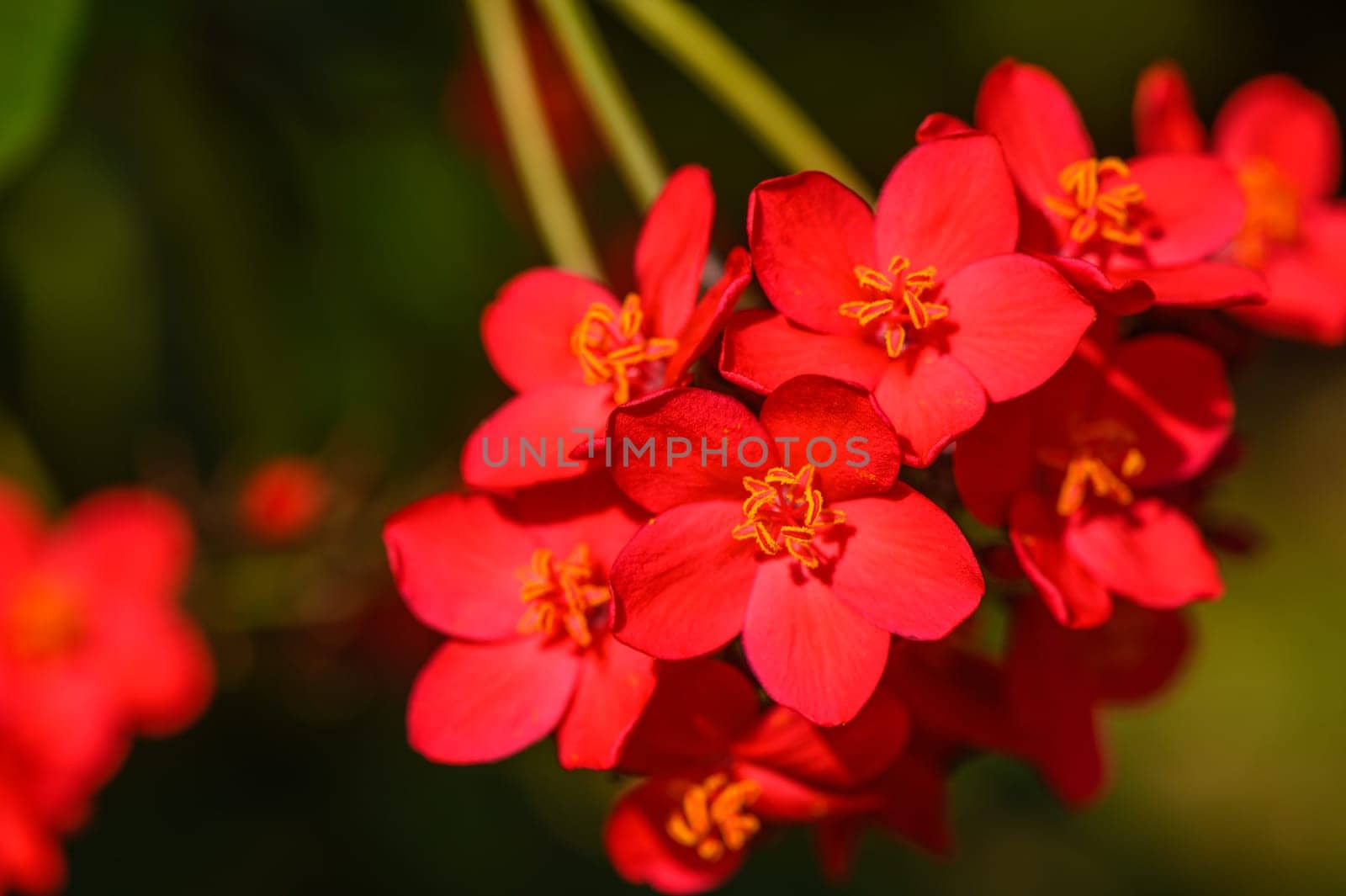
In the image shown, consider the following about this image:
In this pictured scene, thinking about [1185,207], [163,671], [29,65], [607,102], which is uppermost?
[29,65]

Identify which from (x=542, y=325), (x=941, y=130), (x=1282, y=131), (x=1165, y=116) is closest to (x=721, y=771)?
(x=542, y=325)

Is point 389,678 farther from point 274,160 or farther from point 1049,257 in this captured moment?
point 1049,257

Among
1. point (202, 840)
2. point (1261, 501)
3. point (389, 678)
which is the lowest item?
point (1261, 501)

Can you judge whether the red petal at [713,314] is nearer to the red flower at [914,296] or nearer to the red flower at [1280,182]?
the red flower at [914,296]

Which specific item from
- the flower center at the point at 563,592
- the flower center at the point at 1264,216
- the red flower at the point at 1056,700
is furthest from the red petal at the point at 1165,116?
the flower center at the point at 563,592

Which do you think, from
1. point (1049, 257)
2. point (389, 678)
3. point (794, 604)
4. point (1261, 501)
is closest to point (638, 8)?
point (1049, 257)

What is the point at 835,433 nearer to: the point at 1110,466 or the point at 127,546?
the point at 1110,466
